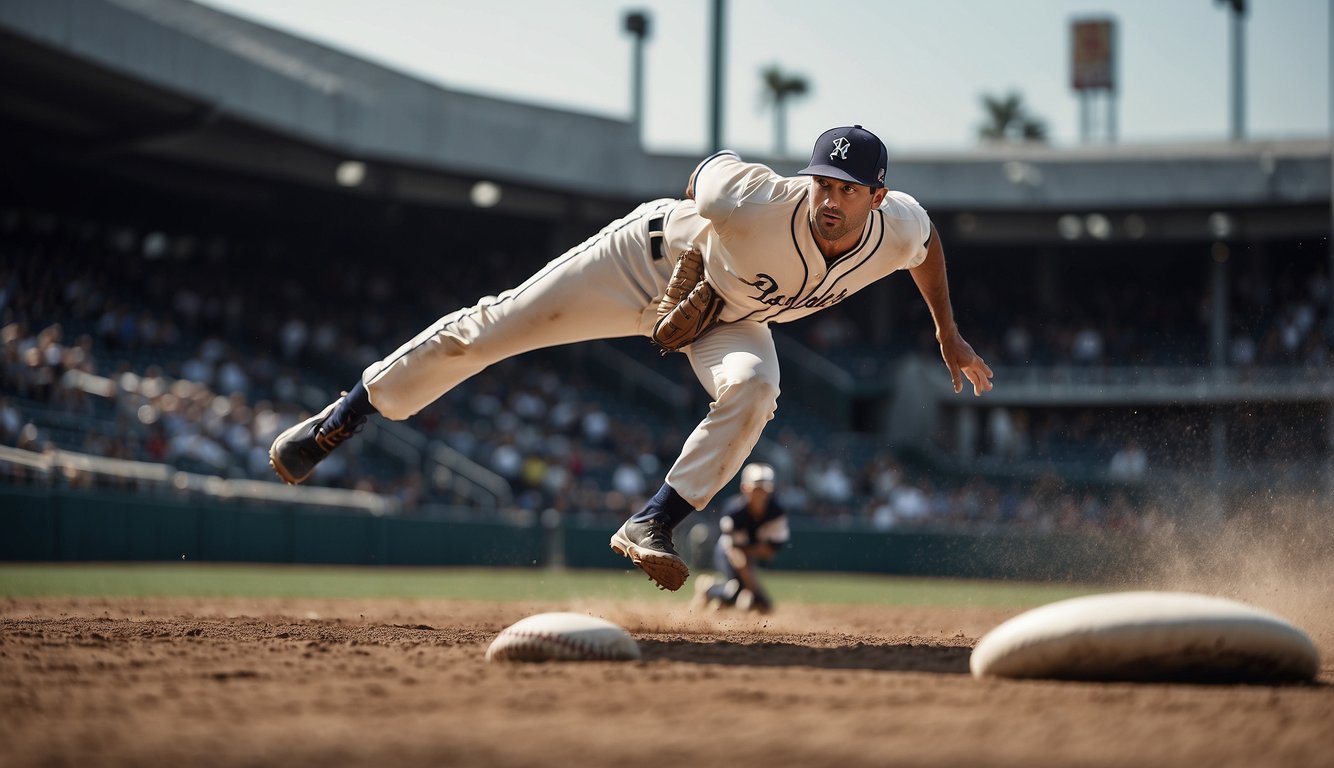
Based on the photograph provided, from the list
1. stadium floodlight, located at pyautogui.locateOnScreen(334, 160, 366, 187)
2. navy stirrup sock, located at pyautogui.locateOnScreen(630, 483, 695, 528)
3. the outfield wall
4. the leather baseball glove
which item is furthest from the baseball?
stadium floodlight, located at pyautogui.locateOnScreen(334, 160, 366, 187)

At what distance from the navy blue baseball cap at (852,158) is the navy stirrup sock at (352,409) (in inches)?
96.8

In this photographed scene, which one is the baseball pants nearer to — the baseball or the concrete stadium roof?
the baseball

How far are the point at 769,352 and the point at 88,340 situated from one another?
49.5ft

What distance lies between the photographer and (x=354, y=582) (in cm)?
1492

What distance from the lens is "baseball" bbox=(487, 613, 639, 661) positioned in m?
4.93

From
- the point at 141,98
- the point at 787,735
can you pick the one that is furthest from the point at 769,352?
the point at 141,98

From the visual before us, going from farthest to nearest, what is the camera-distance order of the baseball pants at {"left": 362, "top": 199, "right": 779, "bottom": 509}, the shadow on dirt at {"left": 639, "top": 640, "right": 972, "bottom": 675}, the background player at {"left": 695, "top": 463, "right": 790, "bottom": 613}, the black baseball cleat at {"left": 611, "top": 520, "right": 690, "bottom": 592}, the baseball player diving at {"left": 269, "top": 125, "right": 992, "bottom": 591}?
the background player at {"left": 695, "top": 463, "right": 790, "bottom": 613} → the baseball pants at {"left": 362, "top": 199, "right": 779, "bottom": 509} → the baseball player diving at {"left": 269, "top": 125, "right": 992, "bottom": 591} → the black baseball cleat at {"left": 611, "top": 520, "right": 690, "bottom": 592} → the shadow on dirt at {"left": 639, "top": 640, "right": 972, "bottom": 675}

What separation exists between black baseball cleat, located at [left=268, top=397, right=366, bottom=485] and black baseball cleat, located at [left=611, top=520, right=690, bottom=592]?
1.74 m

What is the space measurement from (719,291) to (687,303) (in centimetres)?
15

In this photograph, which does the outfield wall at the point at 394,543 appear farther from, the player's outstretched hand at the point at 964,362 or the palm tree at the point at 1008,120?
the palm tree at the point at 1008,120

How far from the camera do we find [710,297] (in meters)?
5.88

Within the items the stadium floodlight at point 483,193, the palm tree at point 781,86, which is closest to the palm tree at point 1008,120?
the palm tree at point 781,86

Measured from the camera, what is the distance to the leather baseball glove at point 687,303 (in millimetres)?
5867

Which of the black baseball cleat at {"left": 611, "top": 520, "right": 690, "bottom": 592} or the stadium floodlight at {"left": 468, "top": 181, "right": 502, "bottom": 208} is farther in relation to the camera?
the stadium floodlight at {"left": 468, "top": 181, "right": 502, "bottom": 208}
